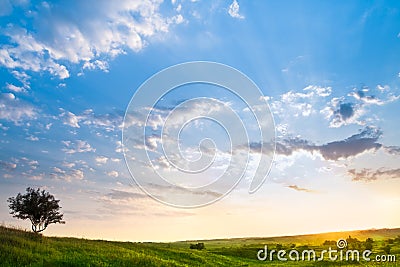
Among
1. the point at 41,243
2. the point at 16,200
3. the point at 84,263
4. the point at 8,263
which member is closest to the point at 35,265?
the point at 8,263

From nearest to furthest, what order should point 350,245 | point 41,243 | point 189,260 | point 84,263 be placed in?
point 84,263, point 41,243, point 189,260, point 350,245

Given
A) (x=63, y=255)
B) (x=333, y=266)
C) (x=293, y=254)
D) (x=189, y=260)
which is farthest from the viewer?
(x=293, y=254)

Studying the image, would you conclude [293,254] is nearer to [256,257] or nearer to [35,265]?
[256,257]

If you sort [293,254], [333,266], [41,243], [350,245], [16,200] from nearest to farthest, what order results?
[41,243], [333,266], [16,200], [293,254], [350,245]

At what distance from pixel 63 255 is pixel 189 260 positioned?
60.7 feet

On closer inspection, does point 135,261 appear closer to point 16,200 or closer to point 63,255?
point 63,255

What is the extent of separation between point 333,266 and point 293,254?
24184 mm

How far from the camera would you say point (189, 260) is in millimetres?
48344

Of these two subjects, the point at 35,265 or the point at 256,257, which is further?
the point at 256,257

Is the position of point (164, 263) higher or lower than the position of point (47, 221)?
lower

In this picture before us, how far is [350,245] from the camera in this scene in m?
76.9

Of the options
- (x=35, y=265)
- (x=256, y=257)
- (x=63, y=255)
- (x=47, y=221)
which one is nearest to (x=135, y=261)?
(x=63, y=255)

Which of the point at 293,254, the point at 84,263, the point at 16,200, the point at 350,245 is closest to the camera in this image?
the point at 84,263

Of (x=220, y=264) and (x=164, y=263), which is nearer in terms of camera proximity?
(x=164, y=263)
